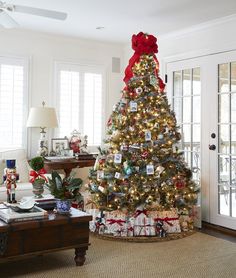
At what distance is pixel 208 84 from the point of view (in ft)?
17.3

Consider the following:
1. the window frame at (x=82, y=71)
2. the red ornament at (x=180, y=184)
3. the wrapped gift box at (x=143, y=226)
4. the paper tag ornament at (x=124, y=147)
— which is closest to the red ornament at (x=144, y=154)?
the paper tag ornament at (x=124, y=147)

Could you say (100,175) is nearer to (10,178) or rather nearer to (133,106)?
(133,106)

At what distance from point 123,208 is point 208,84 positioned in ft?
6.80

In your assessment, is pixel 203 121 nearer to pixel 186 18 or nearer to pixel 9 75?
pixel 186 18

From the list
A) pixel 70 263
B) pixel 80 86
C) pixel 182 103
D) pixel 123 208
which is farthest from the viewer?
pixel 80 86

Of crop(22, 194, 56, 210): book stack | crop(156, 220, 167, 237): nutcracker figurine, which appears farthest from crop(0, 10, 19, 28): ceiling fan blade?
crop(156, 220, 167, 237): nutcracker figurine

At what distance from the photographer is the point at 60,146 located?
605cm

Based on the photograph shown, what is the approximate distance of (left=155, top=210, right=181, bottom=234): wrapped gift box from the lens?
4.55 m

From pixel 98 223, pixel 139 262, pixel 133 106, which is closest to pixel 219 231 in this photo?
pixel 98 223

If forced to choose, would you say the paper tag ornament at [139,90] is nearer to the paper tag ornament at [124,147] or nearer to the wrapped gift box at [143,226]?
the paper tag ornament at [124,147]

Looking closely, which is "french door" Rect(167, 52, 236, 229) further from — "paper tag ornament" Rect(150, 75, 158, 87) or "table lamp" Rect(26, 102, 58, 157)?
"table lamp" Rect(26, 102, 58, 157)

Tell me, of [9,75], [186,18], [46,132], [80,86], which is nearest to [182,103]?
[186,18]

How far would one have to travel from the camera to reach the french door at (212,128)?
5.00m

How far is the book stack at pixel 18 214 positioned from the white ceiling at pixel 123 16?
2425 mm
